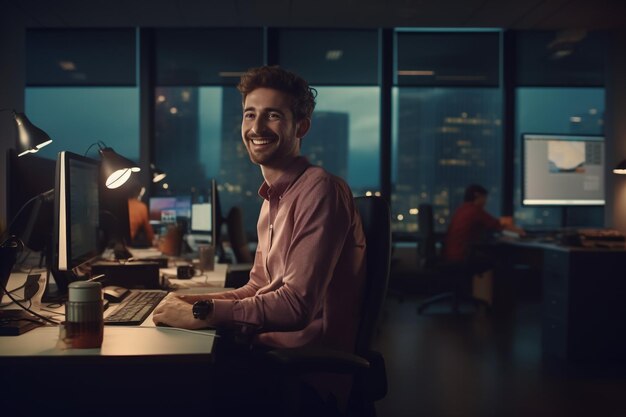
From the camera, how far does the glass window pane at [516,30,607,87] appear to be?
634 cm

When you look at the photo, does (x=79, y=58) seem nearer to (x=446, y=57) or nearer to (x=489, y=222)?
(x=446, y=57)

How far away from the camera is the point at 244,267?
280cm

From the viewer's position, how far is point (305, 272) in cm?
139

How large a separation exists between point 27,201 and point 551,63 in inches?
233

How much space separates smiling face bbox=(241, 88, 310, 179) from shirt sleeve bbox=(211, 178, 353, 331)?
244 millimetres

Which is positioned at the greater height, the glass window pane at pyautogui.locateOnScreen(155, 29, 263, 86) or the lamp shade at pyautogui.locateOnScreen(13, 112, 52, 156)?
the glass window pane at pyautogui.locateOnScreen(155, 29, 263, 86)

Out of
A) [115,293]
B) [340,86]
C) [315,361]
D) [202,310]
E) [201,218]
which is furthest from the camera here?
[340,86]

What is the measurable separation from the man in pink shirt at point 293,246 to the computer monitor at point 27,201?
875mm

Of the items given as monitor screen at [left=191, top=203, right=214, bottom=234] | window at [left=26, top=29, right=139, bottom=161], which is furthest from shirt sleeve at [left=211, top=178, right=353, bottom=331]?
window at [left=26, top=29, right=139, bottom=161]

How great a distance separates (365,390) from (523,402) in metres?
1.88

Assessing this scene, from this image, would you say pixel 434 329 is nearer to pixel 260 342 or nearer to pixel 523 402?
pixel 523 402

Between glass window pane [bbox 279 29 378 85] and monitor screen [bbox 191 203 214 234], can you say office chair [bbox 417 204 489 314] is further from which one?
monitor screen [bbox 191 203 214 234]

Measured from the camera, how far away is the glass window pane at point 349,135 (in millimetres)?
6242

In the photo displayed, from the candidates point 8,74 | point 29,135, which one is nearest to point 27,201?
point 29,135
